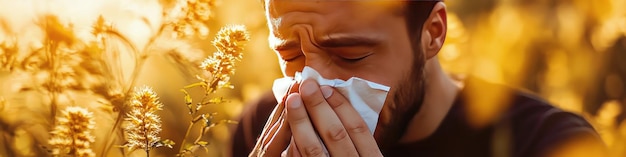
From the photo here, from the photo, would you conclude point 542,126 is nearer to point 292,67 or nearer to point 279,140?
point 292,67

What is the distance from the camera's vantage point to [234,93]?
2504 mm

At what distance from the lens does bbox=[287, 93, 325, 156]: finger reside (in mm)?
1772

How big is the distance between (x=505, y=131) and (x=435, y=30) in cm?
43

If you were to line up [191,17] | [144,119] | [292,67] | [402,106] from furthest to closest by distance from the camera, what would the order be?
[402,106]
[292,67]
[191,17]
[144,119]

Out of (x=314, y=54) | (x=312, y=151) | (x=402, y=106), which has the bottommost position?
(x=312, y=151)

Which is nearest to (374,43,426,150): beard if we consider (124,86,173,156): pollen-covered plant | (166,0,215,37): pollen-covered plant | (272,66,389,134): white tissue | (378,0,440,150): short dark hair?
(378,0,440,150): short dark hair

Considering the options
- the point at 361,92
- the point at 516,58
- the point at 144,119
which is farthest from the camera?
the point at 516,58

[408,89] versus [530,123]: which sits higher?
[408,89]

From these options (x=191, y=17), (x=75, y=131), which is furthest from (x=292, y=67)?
(x=75, y=131)

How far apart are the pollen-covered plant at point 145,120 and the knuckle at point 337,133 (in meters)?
0.39

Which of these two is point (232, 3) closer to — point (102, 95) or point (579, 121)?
point (102, 95)

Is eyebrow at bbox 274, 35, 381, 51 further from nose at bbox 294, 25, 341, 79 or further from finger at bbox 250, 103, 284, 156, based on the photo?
finger at bbox 250, 103, 284, 156

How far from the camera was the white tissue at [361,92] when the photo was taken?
188 cm

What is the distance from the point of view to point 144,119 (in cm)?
149
